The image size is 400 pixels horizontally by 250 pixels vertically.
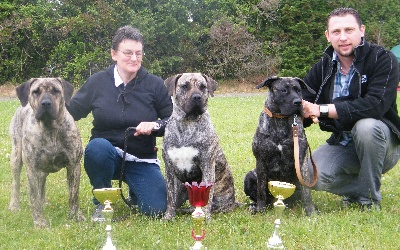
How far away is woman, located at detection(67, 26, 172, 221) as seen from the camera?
4.06 m

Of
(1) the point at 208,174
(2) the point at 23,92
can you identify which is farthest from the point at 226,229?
(2) the point at 23,92

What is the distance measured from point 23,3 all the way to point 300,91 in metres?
18.5

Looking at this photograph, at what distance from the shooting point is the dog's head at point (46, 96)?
3.67 meters

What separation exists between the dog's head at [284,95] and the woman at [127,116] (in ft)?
3.20

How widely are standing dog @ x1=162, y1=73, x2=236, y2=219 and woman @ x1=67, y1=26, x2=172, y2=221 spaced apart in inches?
9.8

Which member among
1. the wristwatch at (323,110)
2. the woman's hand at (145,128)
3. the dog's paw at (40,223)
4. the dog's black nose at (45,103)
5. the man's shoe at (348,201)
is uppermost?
the dog's black nose at (45,103)

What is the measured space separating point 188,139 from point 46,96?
1.21 meters

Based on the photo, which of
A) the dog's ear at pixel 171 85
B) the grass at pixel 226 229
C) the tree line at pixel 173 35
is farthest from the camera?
the tree line at pixel 173 35

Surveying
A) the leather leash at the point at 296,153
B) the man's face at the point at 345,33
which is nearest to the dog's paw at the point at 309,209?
the leather leash at the point at 296,153

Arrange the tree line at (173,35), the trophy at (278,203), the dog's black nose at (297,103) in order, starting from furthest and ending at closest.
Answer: the tree line at (173,35), the dog's black nose at (297,103), the trophy at (278,203)

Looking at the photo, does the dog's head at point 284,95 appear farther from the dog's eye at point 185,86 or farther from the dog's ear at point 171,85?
the dog's ear at point 171,85

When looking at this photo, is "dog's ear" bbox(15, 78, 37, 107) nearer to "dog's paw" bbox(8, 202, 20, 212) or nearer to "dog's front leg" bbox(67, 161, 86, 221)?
"dog's front leg" bbox(67, 161, 86, 221)

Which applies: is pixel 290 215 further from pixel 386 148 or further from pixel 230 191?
pixel 386 148

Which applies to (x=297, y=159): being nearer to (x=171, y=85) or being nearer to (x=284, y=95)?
(x=284, y=95)
